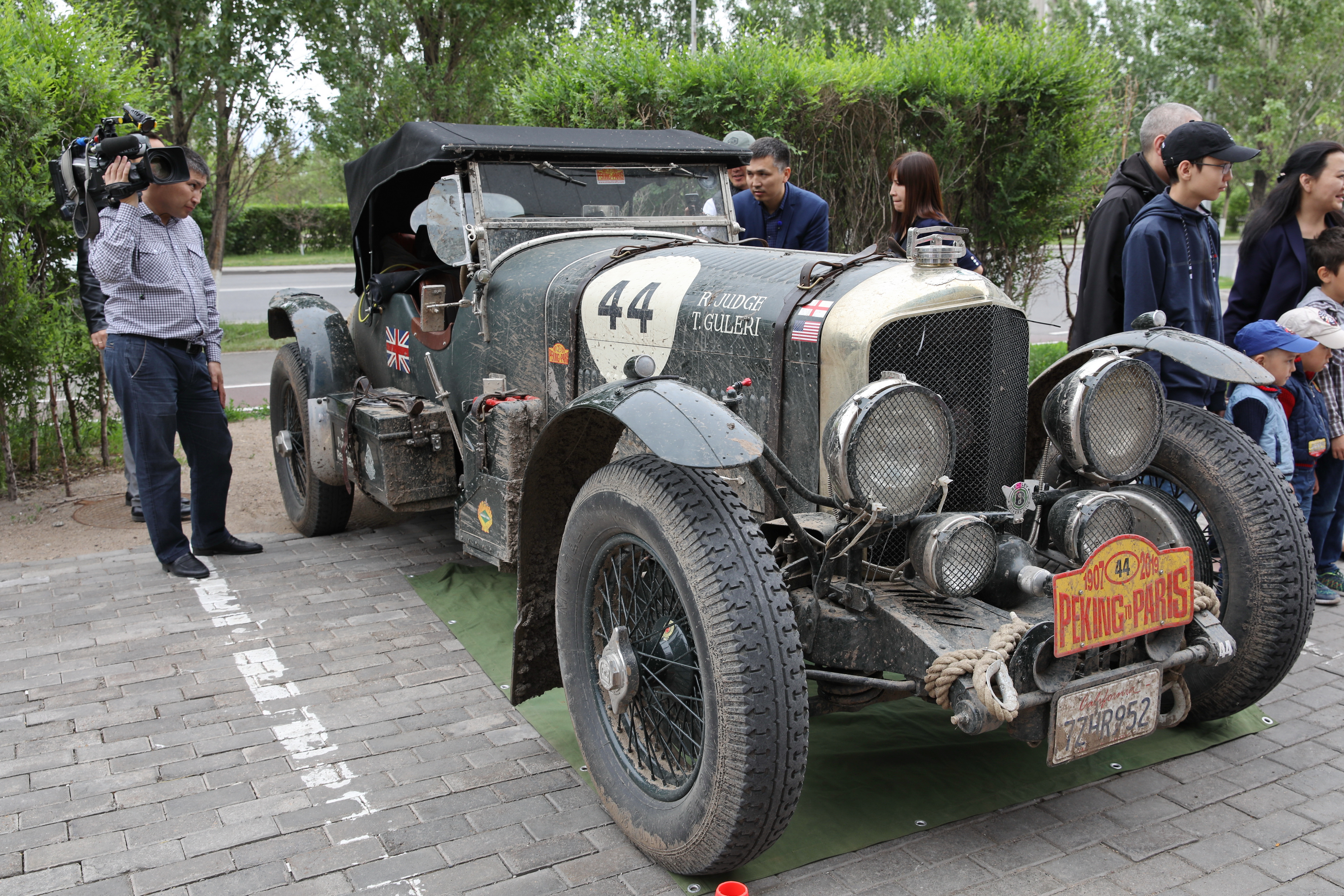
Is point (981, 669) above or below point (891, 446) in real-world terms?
below

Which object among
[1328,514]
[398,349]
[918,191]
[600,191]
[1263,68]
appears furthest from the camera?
[1263,68]

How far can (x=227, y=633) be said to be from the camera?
405cm

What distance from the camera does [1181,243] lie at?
379 centimetres

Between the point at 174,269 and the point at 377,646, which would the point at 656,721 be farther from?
the point at 174,269

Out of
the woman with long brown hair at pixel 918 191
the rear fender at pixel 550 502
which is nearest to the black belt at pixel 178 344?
the rear fender at pixel 550 502

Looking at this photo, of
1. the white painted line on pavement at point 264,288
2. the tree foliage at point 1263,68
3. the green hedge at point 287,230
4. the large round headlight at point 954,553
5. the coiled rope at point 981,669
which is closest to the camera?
the coiled rope at point 981,669

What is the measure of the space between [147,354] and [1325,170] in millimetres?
5404

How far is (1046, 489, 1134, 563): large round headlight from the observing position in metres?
2.59

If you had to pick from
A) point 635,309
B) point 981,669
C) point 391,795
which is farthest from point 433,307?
point 981,669

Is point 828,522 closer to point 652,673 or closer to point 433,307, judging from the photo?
point 652,673

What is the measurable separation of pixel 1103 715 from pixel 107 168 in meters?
4.39

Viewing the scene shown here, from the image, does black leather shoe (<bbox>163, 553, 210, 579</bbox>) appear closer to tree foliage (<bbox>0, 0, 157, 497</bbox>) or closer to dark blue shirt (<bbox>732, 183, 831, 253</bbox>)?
tree foliage (<bbox>0, 0, 157, 497</bbox>)

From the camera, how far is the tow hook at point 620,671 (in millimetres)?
2602

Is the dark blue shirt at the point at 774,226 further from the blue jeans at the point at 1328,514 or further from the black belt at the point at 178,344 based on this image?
the black belt at the point at 178,344
